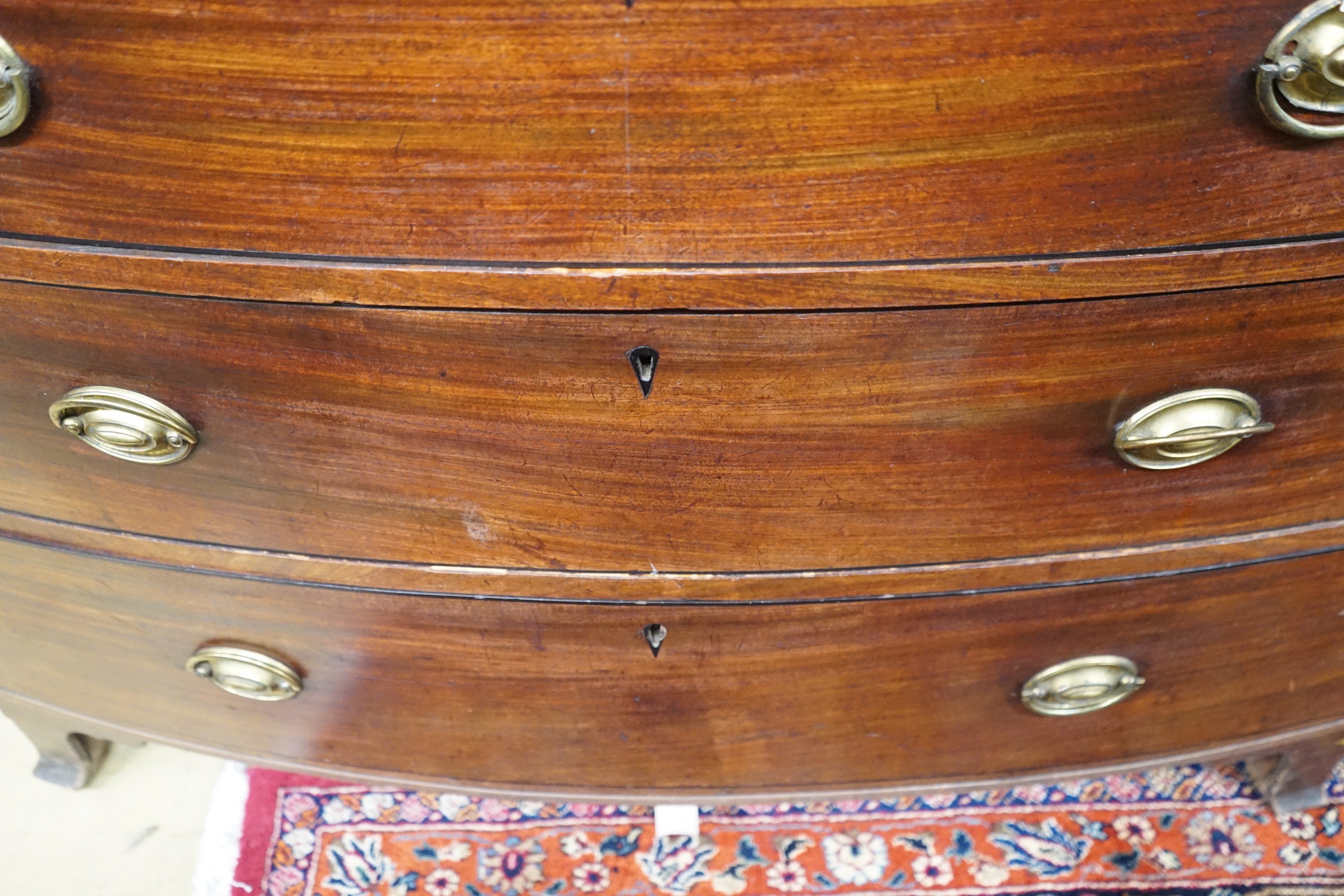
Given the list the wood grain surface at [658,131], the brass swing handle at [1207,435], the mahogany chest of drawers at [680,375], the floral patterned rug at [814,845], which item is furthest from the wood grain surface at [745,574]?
the floral patterned rug at [814,845]

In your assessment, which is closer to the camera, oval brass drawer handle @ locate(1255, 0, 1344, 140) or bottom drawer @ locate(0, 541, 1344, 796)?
oval brass drawer handle @ locate(1255, 0, 1344, 140)

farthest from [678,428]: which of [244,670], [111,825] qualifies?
[111,825]

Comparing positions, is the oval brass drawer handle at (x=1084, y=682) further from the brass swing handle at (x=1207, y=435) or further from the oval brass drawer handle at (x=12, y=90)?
the oval brass drawer handle at (x=12, y=90)

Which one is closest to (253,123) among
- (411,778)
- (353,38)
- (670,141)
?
(353,38)

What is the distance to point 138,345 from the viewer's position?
0.49 metres

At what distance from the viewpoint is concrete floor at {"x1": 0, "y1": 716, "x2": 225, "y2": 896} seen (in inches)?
35.9

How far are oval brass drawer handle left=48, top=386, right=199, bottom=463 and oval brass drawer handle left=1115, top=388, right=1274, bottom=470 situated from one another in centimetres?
52

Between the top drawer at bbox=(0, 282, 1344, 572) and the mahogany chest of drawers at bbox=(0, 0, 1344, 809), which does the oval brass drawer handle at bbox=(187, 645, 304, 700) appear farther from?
the top drawer at bbox=(0, 282, 1344, 572)

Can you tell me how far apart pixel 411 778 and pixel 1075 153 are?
675 mm

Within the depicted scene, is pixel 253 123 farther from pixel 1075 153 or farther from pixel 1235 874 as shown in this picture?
pixel 1235 874

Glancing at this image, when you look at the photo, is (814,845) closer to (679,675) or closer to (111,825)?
(679,675)

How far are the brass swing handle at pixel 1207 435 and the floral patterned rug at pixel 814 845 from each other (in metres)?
0.50

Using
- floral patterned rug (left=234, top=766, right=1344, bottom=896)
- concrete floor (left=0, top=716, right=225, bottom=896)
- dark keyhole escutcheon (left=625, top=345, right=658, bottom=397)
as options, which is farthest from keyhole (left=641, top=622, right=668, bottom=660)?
concrete floor (left=0, top=716, right=225, bottom=896)

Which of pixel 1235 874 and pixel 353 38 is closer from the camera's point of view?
pixel 353 38
